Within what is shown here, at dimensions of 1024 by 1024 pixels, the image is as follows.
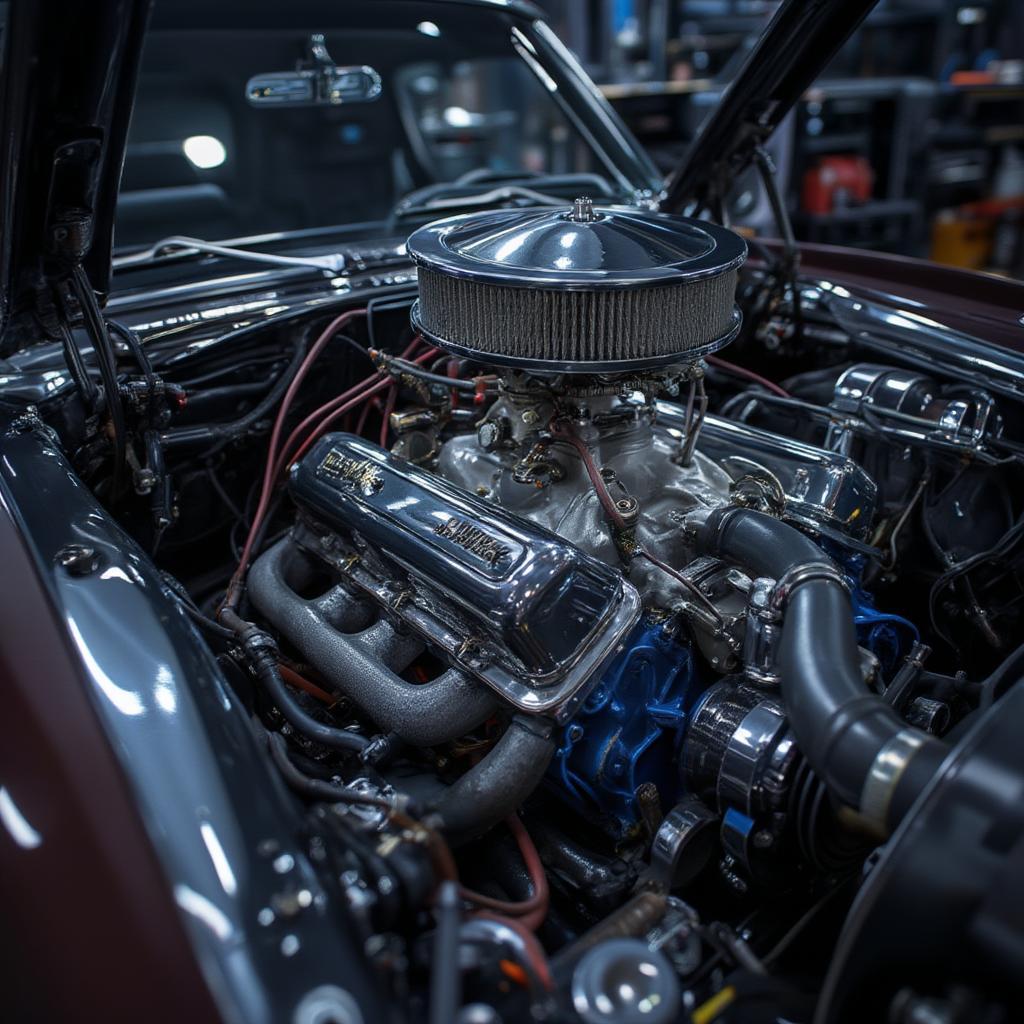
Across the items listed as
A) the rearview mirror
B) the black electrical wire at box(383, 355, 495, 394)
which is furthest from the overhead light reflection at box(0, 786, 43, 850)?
the rearview mirror

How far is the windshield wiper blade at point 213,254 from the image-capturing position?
71.7 inches

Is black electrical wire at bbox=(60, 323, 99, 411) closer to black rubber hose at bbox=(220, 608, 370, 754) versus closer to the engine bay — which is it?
the engine bay

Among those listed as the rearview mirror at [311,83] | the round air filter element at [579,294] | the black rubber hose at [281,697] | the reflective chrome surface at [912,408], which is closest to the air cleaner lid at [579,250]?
the round air filter element at [579,294]

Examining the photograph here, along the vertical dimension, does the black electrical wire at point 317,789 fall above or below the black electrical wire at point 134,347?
below

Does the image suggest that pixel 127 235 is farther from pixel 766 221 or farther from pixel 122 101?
pixel 766 221

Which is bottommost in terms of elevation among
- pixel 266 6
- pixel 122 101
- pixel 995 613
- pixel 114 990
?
pixel 995 613

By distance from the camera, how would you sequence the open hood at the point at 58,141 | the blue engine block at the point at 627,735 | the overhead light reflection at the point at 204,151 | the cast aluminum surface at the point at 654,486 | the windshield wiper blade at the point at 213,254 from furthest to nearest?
the overhead light reflection at the point at 204,151
the windshield wiper blade at the point at 213,254
the cast aluminum surface at the point at 654,486
the blue engine block at the point at 627,735
the open hood at the point at 58,141

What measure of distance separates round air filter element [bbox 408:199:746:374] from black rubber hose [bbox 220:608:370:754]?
1.55 ft

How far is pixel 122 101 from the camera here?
4.00 feet

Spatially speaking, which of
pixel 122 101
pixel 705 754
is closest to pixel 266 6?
pixel 122 101

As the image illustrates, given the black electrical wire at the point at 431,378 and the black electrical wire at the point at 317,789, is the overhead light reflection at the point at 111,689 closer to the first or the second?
the black electrical wire at the point at 317,789

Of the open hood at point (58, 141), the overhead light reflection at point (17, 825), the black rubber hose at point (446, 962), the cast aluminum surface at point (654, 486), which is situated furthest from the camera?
the cast aluminum surface at point (654, 486)

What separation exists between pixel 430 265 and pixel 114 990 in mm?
853

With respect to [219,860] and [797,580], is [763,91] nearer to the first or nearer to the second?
[797,580]
